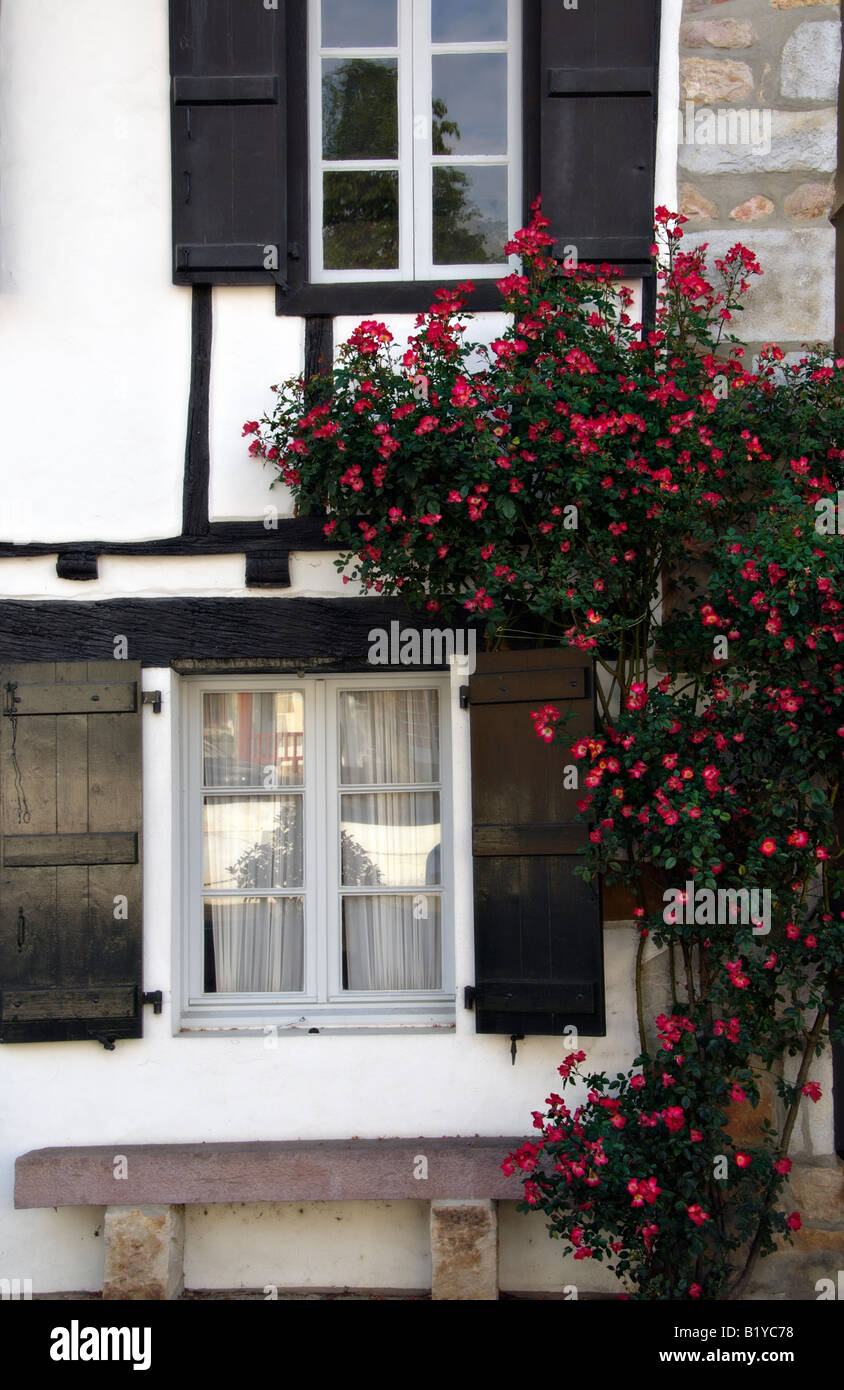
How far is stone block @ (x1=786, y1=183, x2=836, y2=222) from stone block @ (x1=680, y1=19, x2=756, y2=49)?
0.52 metres

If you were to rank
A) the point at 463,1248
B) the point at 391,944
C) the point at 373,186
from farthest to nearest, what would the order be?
the point at 373,186 < the point at 391,944 < the point at 463,1248

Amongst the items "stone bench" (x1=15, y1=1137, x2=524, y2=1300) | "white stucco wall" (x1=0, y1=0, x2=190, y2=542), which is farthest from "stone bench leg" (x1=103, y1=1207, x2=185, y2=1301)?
"white stucco wall" (x1=0, y1=0, x2=190, y2=542)

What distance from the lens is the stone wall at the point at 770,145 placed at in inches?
172

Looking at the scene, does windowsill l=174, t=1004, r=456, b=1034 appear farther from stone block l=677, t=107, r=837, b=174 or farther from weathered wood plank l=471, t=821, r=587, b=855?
stone block l=677, t=107, r=837, b=174

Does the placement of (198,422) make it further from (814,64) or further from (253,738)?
(814,64)

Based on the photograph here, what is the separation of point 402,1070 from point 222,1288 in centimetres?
93

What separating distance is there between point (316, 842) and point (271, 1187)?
111 centimetres

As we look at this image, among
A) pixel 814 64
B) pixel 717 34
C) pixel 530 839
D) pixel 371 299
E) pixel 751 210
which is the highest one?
pixel 717 34

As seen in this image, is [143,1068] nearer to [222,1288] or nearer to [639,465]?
[222,1288]

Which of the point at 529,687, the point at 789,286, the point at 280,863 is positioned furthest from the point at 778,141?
the point at 280,863

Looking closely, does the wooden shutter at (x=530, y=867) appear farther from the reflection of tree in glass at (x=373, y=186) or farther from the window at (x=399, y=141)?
the reflection of tree in glass at (x=373, y=186)

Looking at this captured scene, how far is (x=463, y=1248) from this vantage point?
407 centimetres

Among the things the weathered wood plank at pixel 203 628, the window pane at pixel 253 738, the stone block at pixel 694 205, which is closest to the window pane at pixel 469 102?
the stone block at pixel 694 205
